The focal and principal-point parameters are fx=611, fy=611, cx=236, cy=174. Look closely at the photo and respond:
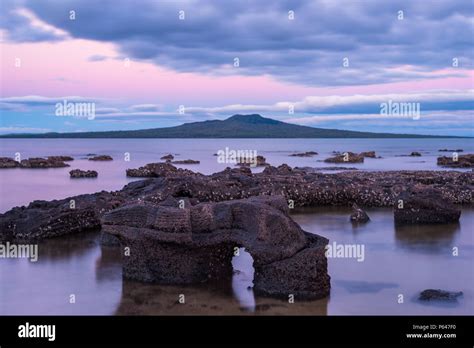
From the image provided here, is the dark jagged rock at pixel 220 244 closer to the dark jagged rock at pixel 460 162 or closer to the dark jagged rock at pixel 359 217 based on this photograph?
the dark jagged rock at pixel 359 217

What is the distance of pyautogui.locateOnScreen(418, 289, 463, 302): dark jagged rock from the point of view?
36.0ft

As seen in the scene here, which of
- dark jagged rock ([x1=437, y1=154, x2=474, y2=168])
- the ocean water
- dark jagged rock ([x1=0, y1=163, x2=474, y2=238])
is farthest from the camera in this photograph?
dark jagged rock ([x1=437, y1=154, x2=474, y2=168])

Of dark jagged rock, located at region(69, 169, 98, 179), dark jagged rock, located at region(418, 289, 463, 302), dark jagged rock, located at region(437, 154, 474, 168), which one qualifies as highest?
dark jagged rock, located at region(437, 154, 474, 168)

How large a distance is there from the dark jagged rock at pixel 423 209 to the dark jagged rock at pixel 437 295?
22.9 ft

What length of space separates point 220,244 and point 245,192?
10.4 metres

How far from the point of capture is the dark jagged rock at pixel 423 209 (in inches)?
709

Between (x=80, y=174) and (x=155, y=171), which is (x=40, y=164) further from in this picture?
(x=155, y=171)

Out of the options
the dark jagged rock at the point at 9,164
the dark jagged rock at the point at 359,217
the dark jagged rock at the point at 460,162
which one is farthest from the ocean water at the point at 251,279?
the dark jagged rock at the point at 9,164

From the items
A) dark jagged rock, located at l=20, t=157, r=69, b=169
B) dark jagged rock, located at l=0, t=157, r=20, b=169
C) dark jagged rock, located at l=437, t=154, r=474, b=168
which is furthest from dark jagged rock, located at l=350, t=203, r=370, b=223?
dark jagged rock, located at l=0, t=157, r=20, b=169

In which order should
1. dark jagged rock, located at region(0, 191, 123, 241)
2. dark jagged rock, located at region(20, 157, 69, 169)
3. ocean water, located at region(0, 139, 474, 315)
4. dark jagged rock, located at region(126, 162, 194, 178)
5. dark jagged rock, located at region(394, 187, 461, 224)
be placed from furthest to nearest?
dark jagged rock, located at region(20, 157, 69, 169) < dark jagged rock, located at region(126, 162, 194, 178) < dark jagged rock, located at region(394, 187, 461, 224) < dark jagged rock, located at region(0, 191, 123, 241) < ocean water, located at region(0, 139, 474, 315)

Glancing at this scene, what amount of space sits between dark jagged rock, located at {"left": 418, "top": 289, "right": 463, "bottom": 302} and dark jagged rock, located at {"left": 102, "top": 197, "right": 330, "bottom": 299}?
5.80 ft

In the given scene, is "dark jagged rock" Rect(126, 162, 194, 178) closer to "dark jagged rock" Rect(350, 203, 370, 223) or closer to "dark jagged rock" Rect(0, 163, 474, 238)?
"dark jagged rock" Rect(0, 163, 474, 238)

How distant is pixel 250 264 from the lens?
1327 centimetres
